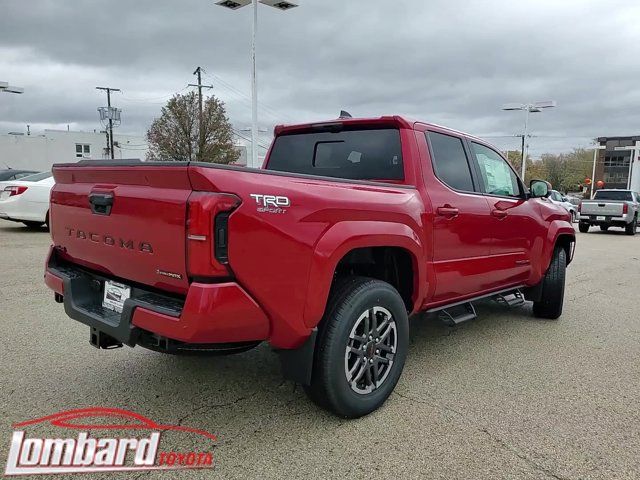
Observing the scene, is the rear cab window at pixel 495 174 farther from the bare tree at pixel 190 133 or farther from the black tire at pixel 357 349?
the bare tree at pixel 190 133

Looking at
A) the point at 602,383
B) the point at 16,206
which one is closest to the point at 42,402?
the point at 602,383

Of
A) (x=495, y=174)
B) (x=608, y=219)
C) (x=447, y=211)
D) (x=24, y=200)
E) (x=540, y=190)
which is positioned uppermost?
(x=495, y=174)

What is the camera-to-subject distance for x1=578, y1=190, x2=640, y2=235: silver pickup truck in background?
751 inches

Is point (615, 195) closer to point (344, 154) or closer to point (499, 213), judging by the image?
point (499, 213)

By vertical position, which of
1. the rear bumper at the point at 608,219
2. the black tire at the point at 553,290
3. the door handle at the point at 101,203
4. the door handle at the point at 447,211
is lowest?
the rear bumper at the point at 608,219

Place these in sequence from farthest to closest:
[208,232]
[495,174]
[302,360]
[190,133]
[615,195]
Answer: [190,133] → [615,195] → [495,174] → [302,360] → [208,232]

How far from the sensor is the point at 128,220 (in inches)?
104

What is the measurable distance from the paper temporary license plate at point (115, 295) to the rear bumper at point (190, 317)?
1.3 inches

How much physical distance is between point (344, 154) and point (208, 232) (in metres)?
1.93

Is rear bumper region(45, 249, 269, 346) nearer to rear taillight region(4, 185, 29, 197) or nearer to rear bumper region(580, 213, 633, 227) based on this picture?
rear taillight region(4, 185, 29, 197)

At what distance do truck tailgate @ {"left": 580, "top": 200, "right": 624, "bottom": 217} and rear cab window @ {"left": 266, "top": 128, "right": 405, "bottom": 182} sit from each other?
1859 cm

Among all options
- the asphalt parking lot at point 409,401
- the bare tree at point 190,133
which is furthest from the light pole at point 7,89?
the asphalt parking lot at point 409,401

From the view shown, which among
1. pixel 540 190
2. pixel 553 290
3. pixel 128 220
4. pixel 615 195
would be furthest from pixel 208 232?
pixel 615 195

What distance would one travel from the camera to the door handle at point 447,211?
12.1 feet
